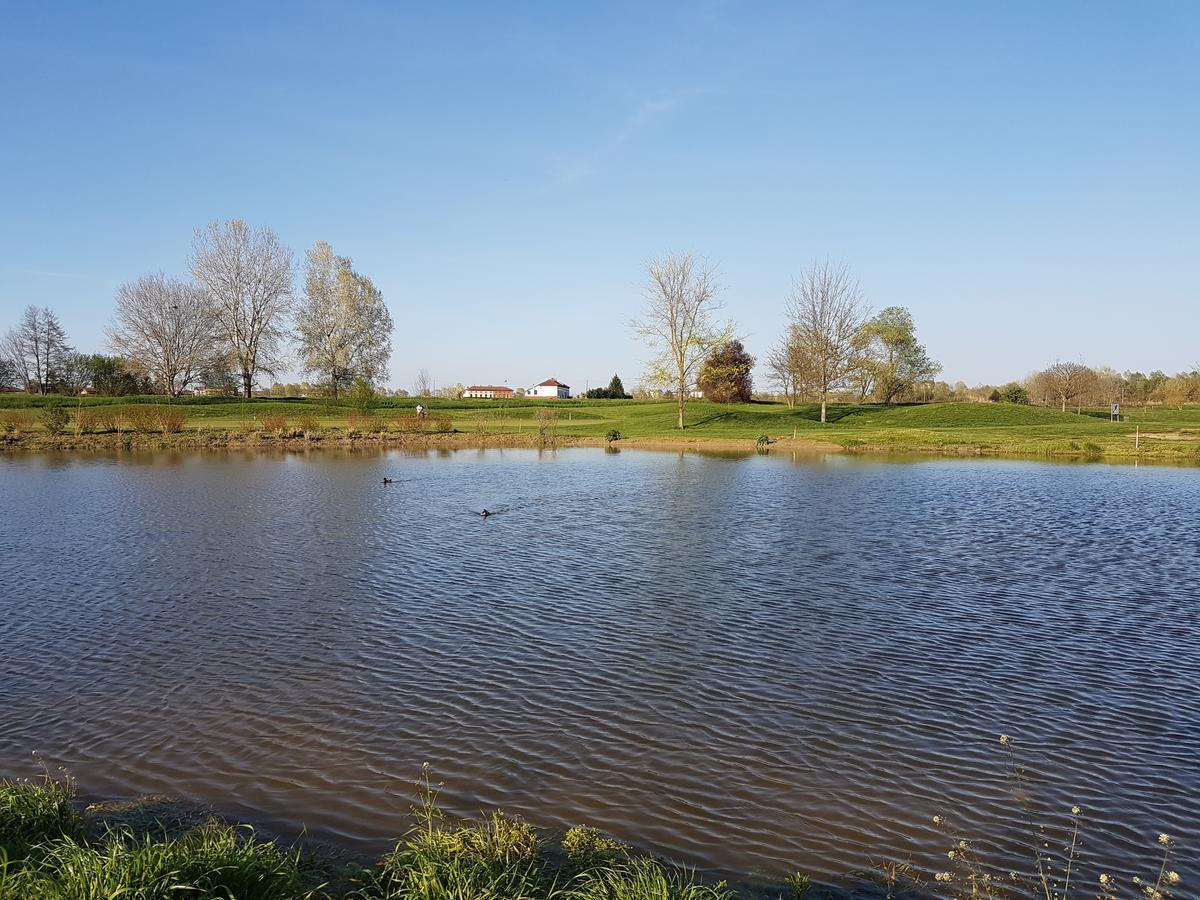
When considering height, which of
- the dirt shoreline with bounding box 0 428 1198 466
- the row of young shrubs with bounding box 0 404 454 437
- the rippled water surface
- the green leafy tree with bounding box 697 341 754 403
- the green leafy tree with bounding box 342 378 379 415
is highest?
the green leafy tree with bounding box 697 341 754 403

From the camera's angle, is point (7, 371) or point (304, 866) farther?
point (7, 371)

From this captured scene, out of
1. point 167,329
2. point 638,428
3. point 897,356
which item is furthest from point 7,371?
point 897,356

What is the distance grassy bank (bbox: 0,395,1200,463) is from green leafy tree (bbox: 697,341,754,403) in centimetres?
970

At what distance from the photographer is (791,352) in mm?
66000

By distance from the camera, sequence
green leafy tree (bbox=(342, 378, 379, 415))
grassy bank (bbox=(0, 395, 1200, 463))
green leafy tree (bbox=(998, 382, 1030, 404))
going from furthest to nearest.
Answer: green leafy tree (bbox=(998, 382, 1030, 404)), green leafy tree (bbox=(342, 378, 379, 415)), grassy bank (bbox=(0, 395, 1200, 463))

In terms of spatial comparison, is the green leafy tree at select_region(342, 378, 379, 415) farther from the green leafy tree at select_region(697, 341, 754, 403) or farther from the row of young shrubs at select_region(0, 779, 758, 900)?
the row of young shrubs at select_region(0, 779, 758, 900)

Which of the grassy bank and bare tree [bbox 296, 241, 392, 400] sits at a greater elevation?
bare tree [bbox 296, 241, 392, 400]

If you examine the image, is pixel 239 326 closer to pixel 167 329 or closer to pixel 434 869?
pixel 167 329

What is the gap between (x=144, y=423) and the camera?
1652 inches

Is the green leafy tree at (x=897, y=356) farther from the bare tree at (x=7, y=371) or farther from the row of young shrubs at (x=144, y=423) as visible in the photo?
the bare tree at (x=7, y=371)

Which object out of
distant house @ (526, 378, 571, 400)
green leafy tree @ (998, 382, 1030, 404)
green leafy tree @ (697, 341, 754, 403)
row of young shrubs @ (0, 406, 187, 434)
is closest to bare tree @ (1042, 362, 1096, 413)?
green leafy tree @ (998, 382, 1030, 404)

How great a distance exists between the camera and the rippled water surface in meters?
5.73

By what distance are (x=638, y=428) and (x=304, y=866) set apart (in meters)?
46.6

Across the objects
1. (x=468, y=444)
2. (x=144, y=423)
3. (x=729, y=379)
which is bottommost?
(x=468, y=444)
